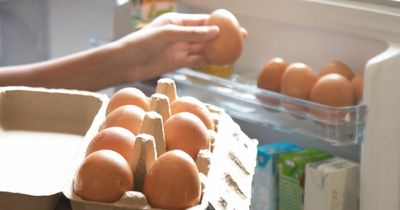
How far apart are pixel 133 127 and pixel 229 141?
0.12 m

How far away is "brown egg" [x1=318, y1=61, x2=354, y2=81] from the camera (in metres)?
1.26

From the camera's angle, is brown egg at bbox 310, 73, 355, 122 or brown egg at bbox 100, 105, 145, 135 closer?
brown egg at bbox 100, 105, 145, 135

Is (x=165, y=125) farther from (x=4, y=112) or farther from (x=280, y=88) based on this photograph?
(x=280, y=88)

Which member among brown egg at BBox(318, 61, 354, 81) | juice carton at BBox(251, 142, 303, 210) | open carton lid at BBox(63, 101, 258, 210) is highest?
open carton lid at BBox(63, 101, 258, 210)

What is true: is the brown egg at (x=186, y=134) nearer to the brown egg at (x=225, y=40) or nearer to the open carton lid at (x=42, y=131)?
the open carton lid at (x=42, y=131)

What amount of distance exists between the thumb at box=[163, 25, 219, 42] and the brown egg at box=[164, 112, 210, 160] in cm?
62

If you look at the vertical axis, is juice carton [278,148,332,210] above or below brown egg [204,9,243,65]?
below

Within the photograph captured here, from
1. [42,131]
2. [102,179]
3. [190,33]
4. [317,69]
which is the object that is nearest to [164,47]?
[190,33]

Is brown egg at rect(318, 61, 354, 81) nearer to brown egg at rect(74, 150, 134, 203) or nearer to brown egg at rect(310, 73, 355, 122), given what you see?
brown egg at rect(310, 73, 355, 122)

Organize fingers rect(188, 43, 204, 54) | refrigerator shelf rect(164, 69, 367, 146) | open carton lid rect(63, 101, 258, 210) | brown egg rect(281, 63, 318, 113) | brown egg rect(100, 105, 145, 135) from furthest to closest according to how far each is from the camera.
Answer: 1. fingers rect(188, 43, 204, 54)
2. brown egg rect(281, 63, 318, 113)
3. refrigerator shelf rect(164, 69, 367, 146)
4. brown egg rect(100, 105, 145, 135)
5. open carton lid rect(63, 101, 258, 210)

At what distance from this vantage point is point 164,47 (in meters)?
1.33

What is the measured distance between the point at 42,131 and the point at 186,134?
0.82 ft

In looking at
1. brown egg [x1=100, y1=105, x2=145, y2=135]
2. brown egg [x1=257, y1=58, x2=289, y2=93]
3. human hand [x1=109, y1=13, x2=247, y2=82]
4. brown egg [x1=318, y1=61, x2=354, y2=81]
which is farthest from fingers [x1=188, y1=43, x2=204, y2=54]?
brown egg [x1=100, y1=105, x2=145, y2=135]

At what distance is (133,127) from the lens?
69 centimetres
